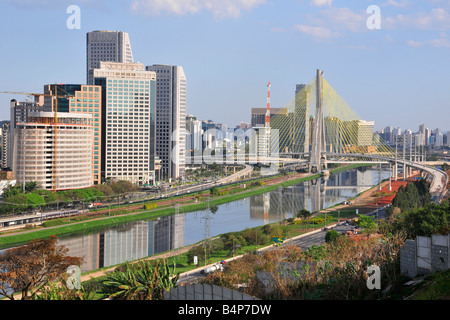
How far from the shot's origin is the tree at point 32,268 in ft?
24.6

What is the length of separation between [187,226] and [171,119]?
1422cm

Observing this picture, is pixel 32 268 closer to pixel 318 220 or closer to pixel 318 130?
pixel 318 220

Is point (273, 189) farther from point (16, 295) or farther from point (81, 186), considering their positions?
point (16, 295)

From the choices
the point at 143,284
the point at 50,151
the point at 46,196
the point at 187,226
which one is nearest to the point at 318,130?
the point at 187,226

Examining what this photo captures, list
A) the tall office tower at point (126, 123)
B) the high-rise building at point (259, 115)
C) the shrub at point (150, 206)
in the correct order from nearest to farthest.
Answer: the shrub at point (150, 206)
the tall office tower at point (126, 123)
the high-rise building at point (259, 115)

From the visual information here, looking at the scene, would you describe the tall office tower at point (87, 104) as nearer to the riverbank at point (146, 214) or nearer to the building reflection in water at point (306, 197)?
the riverbank at point (146, 214)

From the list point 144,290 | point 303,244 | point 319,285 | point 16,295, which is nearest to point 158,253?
point 303,244

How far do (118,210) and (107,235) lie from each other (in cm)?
255

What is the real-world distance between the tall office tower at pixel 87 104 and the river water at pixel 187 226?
585 cm

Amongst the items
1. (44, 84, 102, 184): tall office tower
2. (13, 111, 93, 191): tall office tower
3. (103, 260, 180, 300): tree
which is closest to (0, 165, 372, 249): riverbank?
(13, 111, 93, 191): tall office tower

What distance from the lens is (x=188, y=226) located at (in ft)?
49.8

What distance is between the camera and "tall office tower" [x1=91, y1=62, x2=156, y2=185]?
22.4 meters

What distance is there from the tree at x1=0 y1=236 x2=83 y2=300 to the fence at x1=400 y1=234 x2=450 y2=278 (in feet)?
15.3

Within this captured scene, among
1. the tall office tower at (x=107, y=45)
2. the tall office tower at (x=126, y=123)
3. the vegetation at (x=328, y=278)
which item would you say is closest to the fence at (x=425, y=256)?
the vegetation at (x=328, y=278)
